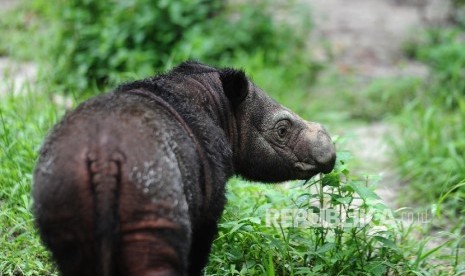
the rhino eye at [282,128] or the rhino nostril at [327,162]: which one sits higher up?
the rhino eye at [282,128]

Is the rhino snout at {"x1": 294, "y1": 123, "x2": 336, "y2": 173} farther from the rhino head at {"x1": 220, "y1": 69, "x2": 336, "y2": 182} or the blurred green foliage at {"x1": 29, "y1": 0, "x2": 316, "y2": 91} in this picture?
the blurred green foliage at {"x1": 29, "y1": 0, "x2": 316, "y2": 91}

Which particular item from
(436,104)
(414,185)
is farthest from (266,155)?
(436,104)

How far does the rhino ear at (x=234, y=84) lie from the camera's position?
4.27 m

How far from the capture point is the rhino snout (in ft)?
14.5

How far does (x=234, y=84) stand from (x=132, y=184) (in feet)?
4.38

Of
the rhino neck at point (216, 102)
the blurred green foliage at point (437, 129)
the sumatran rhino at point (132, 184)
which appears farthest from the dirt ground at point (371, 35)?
the sumatran rhino at point (132, 184)

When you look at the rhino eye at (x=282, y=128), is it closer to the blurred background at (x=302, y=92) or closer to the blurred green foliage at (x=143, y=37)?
the blurred background at (x=302, y=92)

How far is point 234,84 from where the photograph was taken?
14.1ft

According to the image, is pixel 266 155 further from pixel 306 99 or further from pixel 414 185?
pixel 306 99

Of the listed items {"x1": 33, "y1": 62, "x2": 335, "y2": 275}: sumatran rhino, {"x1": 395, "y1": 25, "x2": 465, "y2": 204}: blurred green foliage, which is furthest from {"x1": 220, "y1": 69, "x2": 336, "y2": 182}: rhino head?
{"x1": 395, "y1": 25, "x2": 465, "y2": 204}: blurred green foliage

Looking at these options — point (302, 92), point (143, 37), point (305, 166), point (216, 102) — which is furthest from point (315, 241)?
point (143, 37)

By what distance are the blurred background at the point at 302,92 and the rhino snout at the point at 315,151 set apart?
0.24 metres

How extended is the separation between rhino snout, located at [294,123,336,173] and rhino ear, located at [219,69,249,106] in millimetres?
458

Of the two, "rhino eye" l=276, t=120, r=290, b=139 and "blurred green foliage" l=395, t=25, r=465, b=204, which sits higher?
"blurred green foliage" l=395, t=25, r=465, b=204
